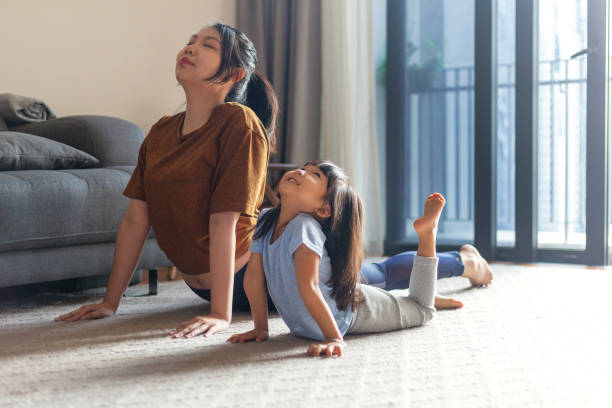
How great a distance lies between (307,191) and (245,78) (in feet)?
1.47

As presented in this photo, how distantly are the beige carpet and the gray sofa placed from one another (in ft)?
0.43

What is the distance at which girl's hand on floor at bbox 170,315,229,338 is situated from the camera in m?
1.38

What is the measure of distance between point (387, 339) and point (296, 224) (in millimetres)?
347

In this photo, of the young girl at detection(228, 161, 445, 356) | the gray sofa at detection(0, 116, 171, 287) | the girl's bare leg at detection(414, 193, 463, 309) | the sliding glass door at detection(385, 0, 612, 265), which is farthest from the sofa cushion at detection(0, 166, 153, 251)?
the sliding glass door at detection(385, 0, 612, 265)

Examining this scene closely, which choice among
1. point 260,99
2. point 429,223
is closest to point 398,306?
point 429,223

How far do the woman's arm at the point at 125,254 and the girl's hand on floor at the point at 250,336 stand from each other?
1.40 feet

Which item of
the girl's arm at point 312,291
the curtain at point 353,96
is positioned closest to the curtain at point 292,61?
the curtain at point 353,96

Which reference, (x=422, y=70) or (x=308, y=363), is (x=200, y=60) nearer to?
(x=308, y=363)

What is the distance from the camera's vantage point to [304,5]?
3.07 meters

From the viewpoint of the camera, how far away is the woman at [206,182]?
144 centimetres

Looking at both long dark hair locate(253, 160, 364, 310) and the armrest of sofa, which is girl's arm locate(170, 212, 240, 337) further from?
the armrest of sofa

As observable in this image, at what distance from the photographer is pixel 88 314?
5.18 feet

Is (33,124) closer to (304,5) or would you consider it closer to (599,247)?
(304,5)

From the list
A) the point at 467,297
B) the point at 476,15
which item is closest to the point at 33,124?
the point at 467,297
